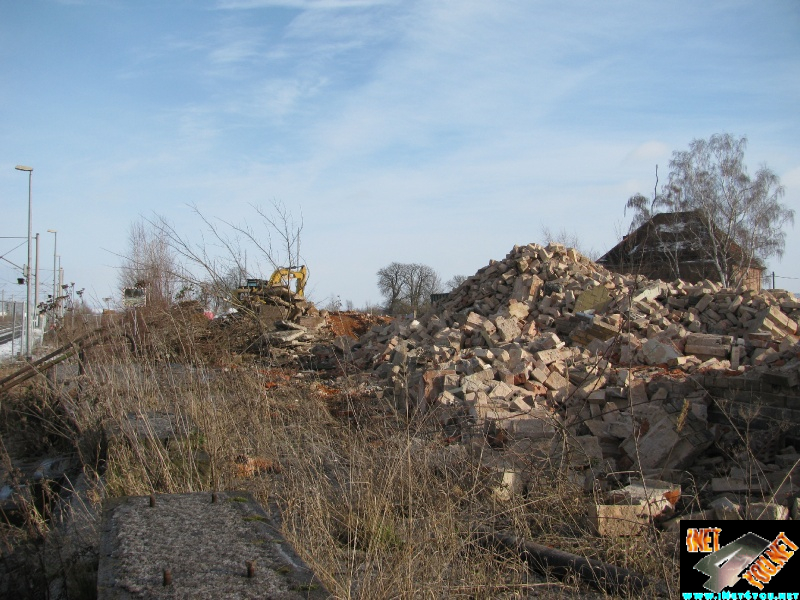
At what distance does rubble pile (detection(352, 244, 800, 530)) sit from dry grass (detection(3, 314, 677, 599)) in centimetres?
48

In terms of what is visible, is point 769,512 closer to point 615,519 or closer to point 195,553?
point 615,519

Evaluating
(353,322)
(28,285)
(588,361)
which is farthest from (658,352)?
(28,285)

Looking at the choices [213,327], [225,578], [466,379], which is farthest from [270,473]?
[213,327]

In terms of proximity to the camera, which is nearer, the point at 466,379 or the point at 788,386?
the point at 788,386

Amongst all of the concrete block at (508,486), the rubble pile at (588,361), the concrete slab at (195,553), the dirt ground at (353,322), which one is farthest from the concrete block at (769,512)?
the dirt ground at (353,322)

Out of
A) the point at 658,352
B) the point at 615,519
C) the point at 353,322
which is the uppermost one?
the point at 353,322

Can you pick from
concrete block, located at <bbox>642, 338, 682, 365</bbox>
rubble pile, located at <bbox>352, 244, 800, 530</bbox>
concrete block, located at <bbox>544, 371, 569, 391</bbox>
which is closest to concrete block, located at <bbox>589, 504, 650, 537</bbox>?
rubble pile, located at <bbox>352, 244, 800, 530</bbox>

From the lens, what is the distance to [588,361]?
411 inches

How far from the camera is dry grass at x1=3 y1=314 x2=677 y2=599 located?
337 cm

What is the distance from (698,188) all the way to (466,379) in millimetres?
27424

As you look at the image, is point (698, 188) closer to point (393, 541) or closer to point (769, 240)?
point (769, 240)

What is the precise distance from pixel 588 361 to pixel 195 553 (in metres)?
8.78

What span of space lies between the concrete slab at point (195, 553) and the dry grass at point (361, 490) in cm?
43

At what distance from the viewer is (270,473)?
16.7 feet
